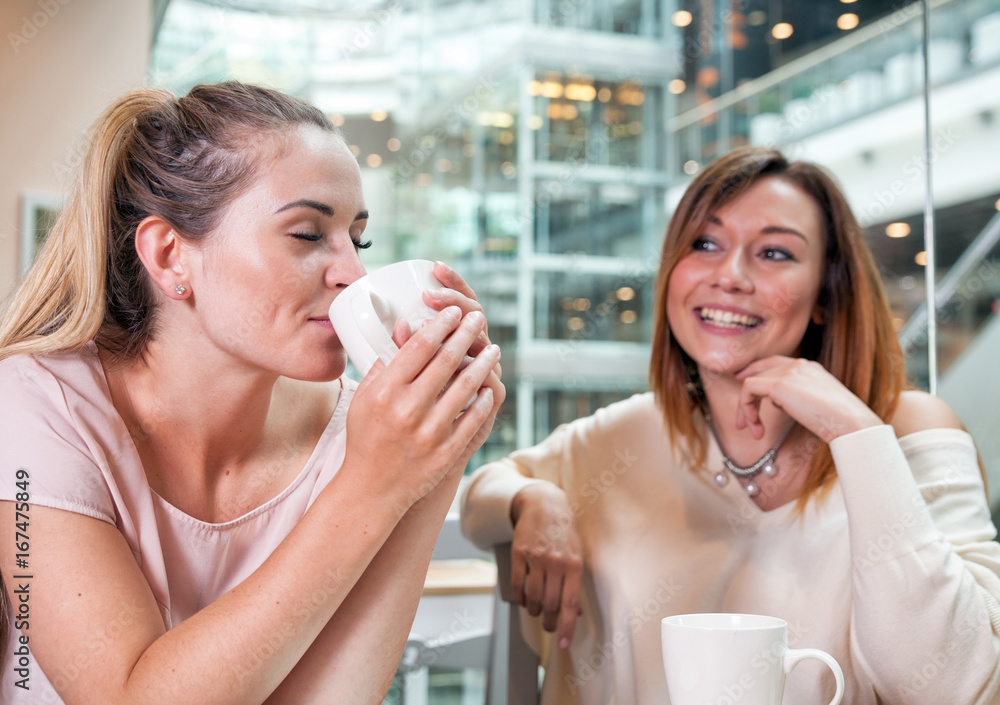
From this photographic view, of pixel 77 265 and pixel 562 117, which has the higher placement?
pixel 562 117

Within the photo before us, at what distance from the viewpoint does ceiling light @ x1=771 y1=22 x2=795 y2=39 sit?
5468 mm

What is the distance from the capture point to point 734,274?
123 cm

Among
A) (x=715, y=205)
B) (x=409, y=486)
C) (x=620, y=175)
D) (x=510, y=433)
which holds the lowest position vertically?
(x=510, y=433)

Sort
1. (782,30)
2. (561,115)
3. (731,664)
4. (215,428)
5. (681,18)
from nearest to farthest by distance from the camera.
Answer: (731,664)
(215,428)
(782,30)
(561,115)
(681,18)

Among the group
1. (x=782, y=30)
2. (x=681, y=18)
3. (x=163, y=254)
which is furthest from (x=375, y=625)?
(x=681, y=18)

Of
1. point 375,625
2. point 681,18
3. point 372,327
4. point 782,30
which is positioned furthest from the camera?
point 681,18

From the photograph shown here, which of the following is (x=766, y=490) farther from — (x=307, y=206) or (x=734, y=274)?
(x=307, y=206)

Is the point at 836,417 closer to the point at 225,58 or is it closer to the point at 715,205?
the point at 715,205

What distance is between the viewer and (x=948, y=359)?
114 inches

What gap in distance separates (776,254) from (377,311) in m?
0.80

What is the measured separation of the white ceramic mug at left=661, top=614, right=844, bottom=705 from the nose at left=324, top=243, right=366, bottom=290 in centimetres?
49

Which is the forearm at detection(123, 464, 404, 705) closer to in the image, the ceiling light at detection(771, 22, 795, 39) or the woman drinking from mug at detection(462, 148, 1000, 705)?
the woman drinking from mug at detection(462, 148, 1000, 705)

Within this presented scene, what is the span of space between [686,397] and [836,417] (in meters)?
0.35

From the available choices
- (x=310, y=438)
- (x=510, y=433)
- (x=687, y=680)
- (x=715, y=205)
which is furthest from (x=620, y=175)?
(x=687, y=680)
